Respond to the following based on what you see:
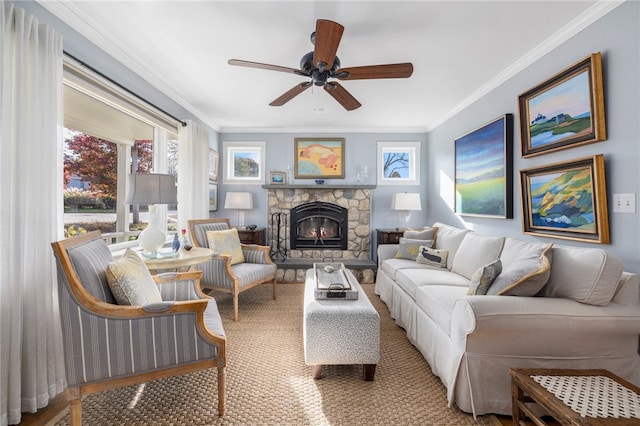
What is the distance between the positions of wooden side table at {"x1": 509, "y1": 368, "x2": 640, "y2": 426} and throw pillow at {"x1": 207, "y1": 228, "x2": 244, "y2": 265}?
280 centimetres

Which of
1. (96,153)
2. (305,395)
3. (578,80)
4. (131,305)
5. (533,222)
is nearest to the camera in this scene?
(131,305)

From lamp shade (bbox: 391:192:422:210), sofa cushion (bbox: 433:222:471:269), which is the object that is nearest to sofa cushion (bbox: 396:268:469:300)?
sofa cushion (bbox: 433:222:471:269)

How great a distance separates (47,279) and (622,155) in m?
3.61

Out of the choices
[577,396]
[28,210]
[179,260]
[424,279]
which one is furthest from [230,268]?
[577,396]

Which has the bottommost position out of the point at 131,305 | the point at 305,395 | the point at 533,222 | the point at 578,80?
the point at 305,395

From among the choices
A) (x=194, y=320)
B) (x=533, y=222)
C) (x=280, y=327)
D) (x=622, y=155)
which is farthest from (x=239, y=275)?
(x=622, y=155)

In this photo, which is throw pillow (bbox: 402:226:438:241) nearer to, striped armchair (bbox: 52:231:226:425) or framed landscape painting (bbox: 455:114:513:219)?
framed landscape painting (bbox: 455:114:513:219)

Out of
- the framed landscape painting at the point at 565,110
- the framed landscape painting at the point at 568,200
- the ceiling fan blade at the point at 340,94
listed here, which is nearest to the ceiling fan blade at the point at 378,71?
the ceiling fan blade at the point at 340,94

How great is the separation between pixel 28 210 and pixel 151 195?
0.72 meters

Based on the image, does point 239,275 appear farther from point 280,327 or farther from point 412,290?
point 412,290

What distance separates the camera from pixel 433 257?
318cm

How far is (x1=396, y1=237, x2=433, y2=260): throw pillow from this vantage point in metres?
3.45

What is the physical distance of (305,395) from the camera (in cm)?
174

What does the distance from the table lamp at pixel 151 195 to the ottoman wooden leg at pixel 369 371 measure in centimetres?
192
